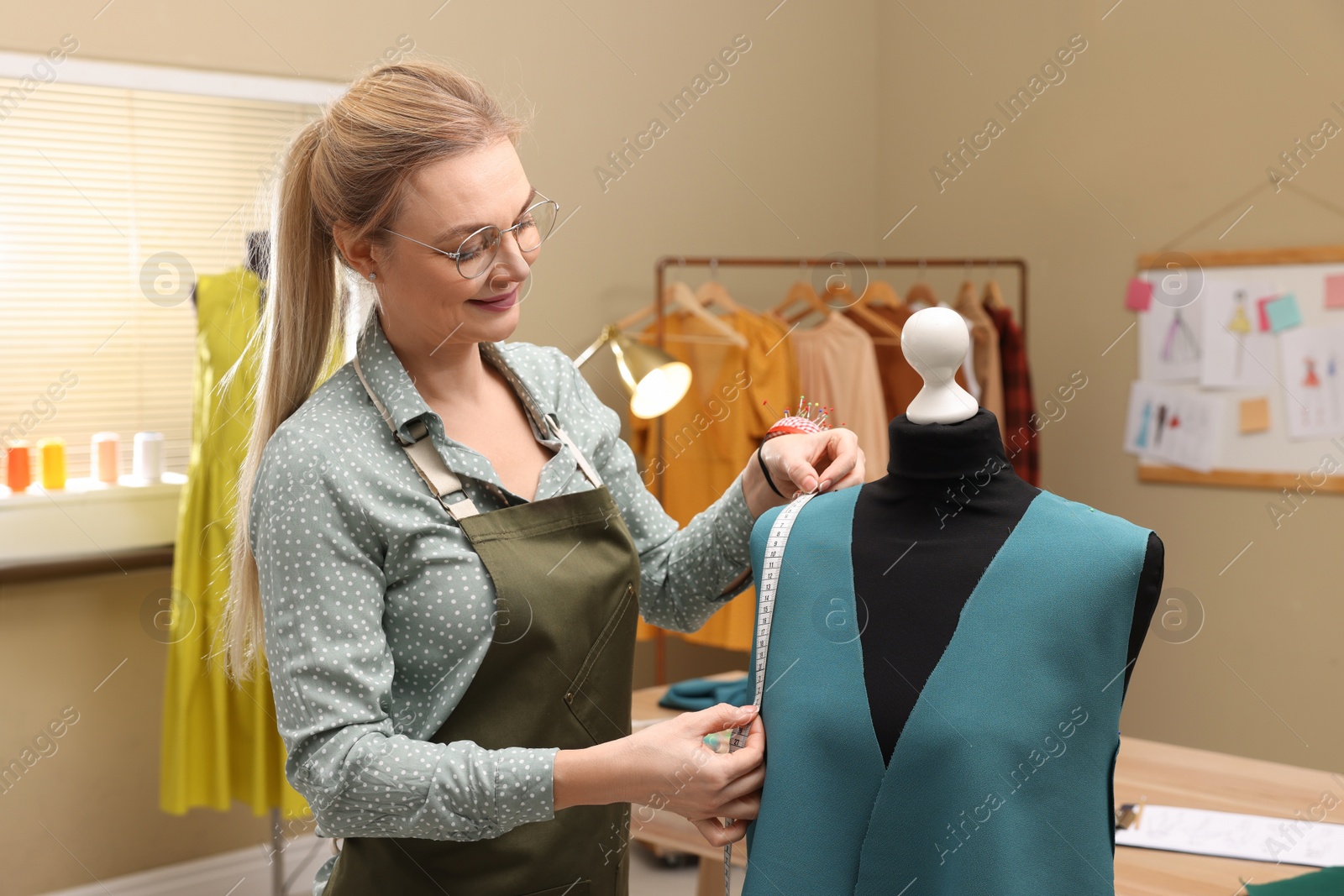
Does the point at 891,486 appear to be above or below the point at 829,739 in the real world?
above

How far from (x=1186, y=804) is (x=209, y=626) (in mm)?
2241

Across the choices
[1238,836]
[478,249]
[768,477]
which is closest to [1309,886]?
[1238,836]

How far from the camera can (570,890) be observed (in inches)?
56.2

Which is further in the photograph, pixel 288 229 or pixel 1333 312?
pixel 1333 312

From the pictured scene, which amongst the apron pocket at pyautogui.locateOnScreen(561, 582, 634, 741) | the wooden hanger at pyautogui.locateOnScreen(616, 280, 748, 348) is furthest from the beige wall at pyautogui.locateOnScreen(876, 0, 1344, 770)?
→ the apron pocket at pyautogui.locateOnScreen(561, 582, 634, 741)

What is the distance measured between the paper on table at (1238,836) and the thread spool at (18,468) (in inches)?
105

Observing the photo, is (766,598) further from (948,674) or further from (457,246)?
(457,246)

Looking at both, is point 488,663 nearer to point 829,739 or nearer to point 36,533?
point 829,739

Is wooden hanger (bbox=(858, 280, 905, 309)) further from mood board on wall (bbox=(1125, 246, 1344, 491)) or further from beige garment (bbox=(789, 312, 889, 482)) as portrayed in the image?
mood board on wall (bbox=(1125, 246, 1344, 491))

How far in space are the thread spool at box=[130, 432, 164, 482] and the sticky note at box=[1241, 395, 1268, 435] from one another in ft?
10.2

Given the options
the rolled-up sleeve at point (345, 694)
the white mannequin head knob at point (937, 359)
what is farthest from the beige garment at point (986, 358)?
the rolled-up sleeve at point (345, 694)

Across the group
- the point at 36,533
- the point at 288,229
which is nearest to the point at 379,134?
the point at 288,229

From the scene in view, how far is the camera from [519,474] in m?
1.44

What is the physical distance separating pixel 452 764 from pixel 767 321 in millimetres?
2463
